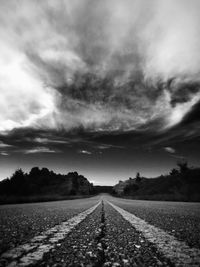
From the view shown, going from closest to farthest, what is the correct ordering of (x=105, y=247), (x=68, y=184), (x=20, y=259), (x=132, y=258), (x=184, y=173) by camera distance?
(x=20, y=259)
(x=132, y=258)
(x=105, y=247)
(x=184, y=173)
(x=68, y=184)

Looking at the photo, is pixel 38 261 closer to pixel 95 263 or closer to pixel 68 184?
pixel 95 263

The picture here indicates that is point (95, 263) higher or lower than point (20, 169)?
lower

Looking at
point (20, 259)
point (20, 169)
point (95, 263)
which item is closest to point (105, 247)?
point (95, 263)

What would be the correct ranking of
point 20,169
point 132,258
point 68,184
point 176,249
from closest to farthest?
1. point 132,258
2. point 176,249
3. point 20,169
4. point 68,184

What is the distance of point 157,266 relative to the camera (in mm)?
1357

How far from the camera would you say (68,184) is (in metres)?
112

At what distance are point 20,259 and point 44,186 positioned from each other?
10846cm

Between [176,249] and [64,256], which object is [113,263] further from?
Answer: [176,249]

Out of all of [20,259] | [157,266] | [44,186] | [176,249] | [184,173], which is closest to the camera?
[157,266]

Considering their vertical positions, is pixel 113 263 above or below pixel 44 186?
below

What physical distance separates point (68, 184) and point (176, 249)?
116448mm

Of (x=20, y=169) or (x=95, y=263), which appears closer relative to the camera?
(x=95, y=263)

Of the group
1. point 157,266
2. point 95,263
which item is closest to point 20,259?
point 95,263

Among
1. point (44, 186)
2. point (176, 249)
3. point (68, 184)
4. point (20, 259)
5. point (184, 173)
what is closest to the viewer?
point (20, 259)
